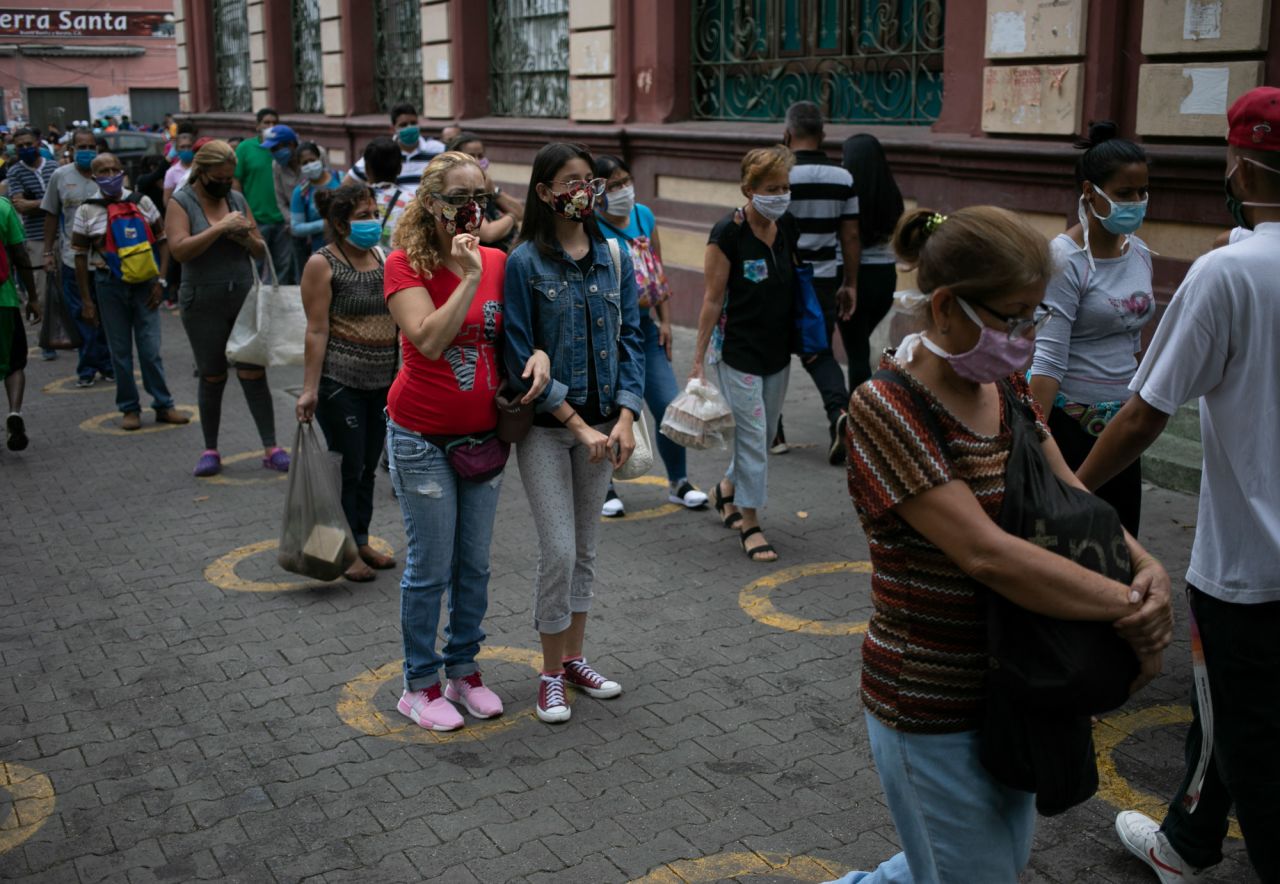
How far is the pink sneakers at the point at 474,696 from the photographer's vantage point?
4.90 metres

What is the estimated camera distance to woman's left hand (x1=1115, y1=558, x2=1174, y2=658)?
96.6 inches

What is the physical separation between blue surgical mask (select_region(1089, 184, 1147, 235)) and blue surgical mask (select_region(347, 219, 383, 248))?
3.28m

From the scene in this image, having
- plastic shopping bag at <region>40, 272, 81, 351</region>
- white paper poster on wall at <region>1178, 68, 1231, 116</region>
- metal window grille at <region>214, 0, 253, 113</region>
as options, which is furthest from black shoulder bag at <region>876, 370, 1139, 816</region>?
metal window grille at <region>214, 0, 253, 113</region>

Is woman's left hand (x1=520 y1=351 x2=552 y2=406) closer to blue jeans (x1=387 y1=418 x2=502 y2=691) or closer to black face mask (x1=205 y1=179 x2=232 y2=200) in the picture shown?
blue jeans (x1=387 y1=418 x2=502 y2=691)

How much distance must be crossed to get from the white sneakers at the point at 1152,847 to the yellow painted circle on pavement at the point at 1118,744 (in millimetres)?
266

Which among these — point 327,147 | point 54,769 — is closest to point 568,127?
point 327,147

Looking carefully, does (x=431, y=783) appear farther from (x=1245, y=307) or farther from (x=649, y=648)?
(x=1245, y=307)

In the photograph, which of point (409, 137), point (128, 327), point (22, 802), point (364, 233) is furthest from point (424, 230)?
point (409, 137)

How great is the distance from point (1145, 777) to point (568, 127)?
11125mm

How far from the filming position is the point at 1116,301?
4555 millimetres

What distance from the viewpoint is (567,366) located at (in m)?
4.63

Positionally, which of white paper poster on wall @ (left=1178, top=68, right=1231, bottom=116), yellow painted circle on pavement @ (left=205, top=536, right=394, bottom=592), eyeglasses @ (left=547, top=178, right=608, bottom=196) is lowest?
yellow painted circle on pavement @ (left=205, top=536, right=394, bottom=592)

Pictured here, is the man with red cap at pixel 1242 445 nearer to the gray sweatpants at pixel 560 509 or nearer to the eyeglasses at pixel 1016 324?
the eyeglasses at pixel 1016 324

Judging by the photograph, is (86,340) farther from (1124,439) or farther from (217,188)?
(1124,439)
